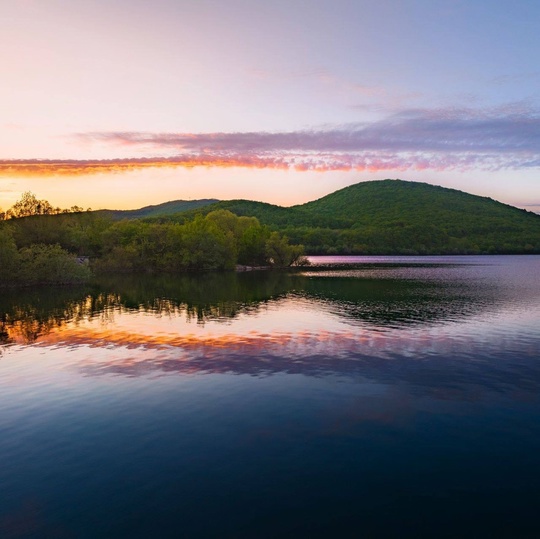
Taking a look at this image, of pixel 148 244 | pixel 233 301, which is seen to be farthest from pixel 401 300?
pixel 148 244

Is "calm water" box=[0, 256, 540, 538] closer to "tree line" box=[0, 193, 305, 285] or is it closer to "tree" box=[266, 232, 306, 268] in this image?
"tree line" box=[0, 193, 305, 285]

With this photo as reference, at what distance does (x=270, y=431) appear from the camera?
2395 cm

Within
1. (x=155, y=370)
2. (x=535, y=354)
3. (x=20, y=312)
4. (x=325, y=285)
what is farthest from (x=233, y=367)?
(x=325, y=285)

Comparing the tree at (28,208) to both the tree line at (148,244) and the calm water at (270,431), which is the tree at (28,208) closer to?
the tree line at (148,244)

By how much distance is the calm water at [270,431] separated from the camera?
16.6m

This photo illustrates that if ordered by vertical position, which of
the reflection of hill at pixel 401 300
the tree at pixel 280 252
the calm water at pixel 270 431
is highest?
the calm water at pixel 270 431

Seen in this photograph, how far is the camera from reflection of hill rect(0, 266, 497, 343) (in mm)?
60062

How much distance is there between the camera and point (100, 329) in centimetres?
5325

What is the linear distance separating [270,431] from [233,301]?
55680 millimetres

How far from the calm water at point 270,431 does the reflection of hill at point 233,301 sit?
6475 mm

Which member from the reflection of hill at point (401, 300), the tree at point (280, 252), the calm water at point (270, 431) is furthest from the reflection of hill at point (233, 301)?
the tree at point (280, 252)

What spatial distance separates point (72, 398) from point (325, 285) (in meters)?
83.1

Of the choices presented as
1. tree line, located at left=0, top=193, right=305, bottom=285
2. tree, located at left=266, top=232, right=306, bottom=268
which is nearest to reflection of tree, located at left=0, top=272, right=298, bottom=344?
tree line, located at left=0, top=193, right=305, bottom=285

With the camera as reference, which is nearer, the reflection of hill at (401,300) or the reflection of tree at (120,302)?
the reflection of tree at (120,302)
